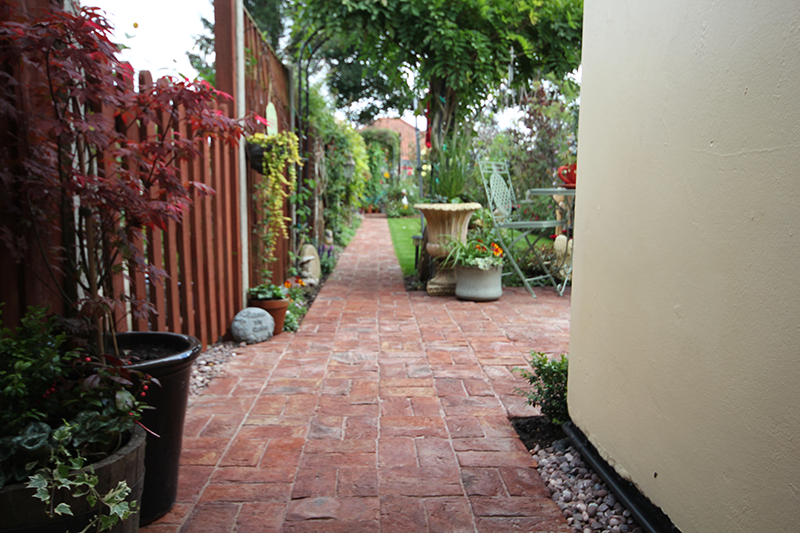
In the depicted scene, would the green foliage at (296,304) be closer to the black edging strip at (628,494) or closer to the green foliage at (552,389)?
the green foliage at (552,389)

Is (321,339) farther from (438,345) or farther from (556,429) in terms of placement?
(556,429)

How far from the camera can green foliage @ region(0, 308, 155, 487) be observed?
51.5 inches

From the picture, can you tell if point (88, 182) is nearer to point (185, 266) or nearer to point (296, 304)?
point (185, 266)

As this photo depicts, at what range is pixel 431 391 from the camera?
3.07 m

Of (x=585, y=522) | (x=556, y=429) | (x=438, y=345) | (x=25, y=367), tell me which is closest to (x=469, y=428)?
(x=556, y=429)

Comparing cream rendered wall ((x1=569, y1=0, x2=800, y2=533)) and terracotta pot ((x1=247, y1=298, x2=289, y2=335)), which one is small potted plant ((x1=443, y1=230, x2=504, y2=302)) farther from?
cream rendered wall ((x1=569, y1=0, x2=800, y2=533))

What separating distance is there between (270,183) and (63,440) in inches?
132

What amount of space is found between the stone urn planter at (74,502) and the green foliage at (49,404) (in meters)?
0.05

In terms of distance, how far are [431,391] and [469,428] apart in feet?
1.69

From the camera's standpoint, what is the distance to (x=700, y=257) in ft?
4.60

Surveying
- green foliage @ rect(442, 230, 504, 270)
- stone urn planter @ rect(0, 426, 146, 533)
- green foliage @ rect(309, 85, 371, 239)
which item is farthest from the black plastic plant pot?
green foliage @ rect(309, 85, 371, 239)

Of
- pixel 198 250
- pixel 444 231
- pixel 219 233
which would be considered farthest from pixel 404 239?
pixel 198 250

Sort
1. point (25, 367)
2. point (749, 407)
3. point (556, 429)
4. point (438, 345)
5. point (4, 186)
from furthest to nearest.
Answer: point (438, 345)
point (556, 429)
point (4, 186)
point (25, 367)
point (749, 407)

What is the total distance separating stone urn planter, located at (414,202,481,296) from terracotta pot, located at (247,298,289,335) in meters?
2.06
